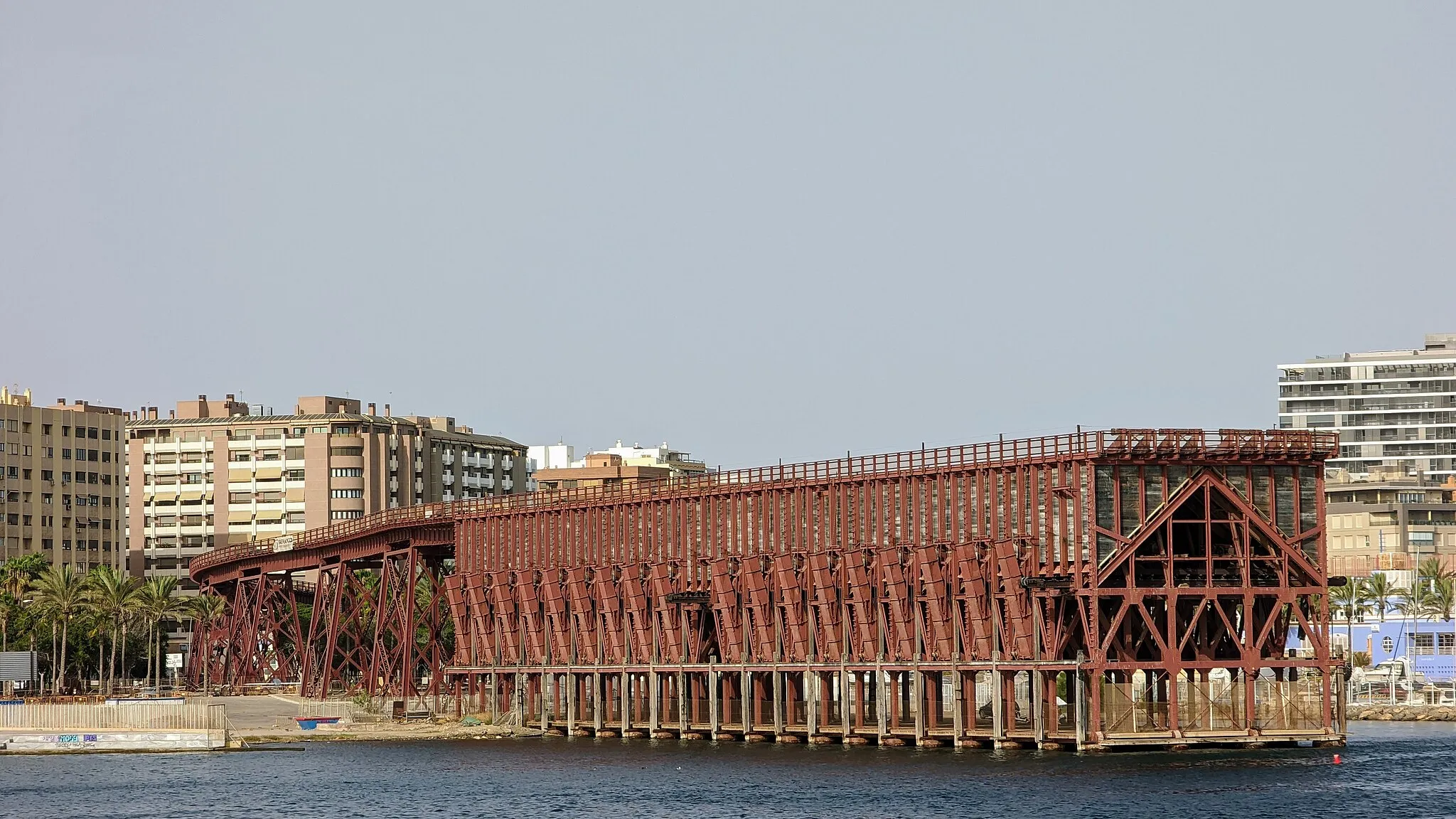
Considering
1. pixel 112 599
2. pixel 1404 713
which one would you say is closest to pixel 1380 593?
pixel 1404 713

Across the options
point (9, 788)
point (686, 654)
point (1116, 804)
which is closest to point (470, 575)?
point (686, 654)

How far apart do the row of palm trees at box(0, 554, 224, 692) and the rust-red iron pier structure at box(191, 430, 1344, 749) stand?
→ 39.4m

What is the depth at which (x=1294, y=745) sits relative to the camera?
9962 cm

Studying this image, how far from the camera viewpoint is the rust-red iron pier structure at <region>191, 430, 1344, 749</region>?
319ft

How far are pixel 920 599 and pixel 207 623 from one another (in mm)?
91910

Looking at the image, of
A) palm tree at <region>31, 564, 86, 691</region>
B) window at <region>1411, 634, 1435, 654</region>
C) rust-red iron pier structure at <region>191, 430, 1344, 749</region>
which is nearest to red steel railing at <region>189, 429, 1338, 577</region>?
rust-red iron pier structure at <region>191, 430, 1344, 749</region>

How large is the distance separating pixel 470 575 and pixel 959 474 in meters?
43.0

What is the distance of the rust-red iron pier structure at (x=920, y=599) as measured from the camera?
97312 mm

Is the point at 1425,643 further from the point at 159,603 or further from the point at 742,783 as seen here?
the point at 742,783

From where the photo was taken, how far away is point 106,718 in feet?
384

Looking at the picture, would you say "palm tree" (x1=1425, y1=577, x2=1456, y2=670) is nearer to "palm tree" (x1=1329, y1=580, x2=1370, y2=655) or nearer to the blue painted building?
the blue painted building

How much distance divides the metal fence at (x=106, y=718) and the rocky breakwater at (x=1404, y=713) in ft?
237

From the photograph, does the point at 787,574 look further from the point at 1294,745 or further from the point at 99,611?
the point at 99,611

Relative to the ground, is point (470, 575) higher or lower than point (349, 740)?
higher
